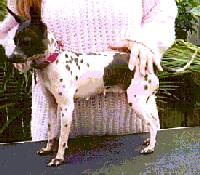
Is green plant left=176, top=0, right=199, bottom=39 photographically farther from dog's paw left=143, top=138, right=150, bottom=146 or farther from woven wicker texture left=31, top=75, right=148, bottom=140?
dog's paw left=143, top=138, right=150, bottom=146

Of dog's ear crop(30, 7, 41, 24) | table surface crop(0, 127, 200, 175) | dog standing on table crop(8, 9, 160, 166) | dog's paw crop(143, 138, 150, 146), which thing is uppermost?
dog's ear crop(30, 7, 41, 24)

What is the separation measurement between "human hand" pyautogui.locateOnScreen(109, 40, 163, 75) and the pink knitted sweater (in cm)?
4

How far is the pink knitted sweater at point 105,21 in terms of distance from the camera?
100 centimetres

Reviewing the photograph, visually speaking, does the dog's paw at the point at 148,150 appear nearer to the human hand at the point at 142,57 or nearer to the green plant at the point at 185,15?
the human hand at the point at 142,57

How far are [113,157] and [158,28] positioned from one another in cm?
26

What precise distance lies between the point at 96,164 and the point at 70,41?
0.92ft

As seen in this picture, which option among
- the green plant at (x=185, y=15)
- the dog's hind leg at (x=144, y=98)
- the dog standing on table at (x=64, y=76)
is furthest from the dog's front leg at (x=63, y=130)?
the green plant at (x=185, y=15)

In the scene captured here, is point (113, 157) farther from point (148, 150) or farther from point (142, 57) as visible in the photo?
point (142, 57)

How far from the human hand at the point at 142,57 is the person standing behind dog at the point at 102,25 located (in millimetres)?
17

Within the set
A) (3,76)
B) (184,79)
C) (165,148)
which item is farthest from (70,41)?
(184,79)

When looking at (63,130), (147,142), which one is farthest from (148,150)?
(63,130)

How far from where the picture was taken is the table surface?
83 cm

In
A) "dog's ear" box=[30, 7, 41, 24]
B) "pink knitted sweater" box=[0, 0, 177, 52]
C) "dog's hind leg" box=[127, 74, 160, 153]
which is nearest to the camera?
"dog's ear" box=[30, 7, 41, 24]

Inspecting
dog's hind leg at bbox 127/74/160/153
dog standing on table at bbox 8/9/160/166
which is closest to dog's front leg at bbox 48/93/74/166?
dog standing on table at bbox 8/9/160/166
